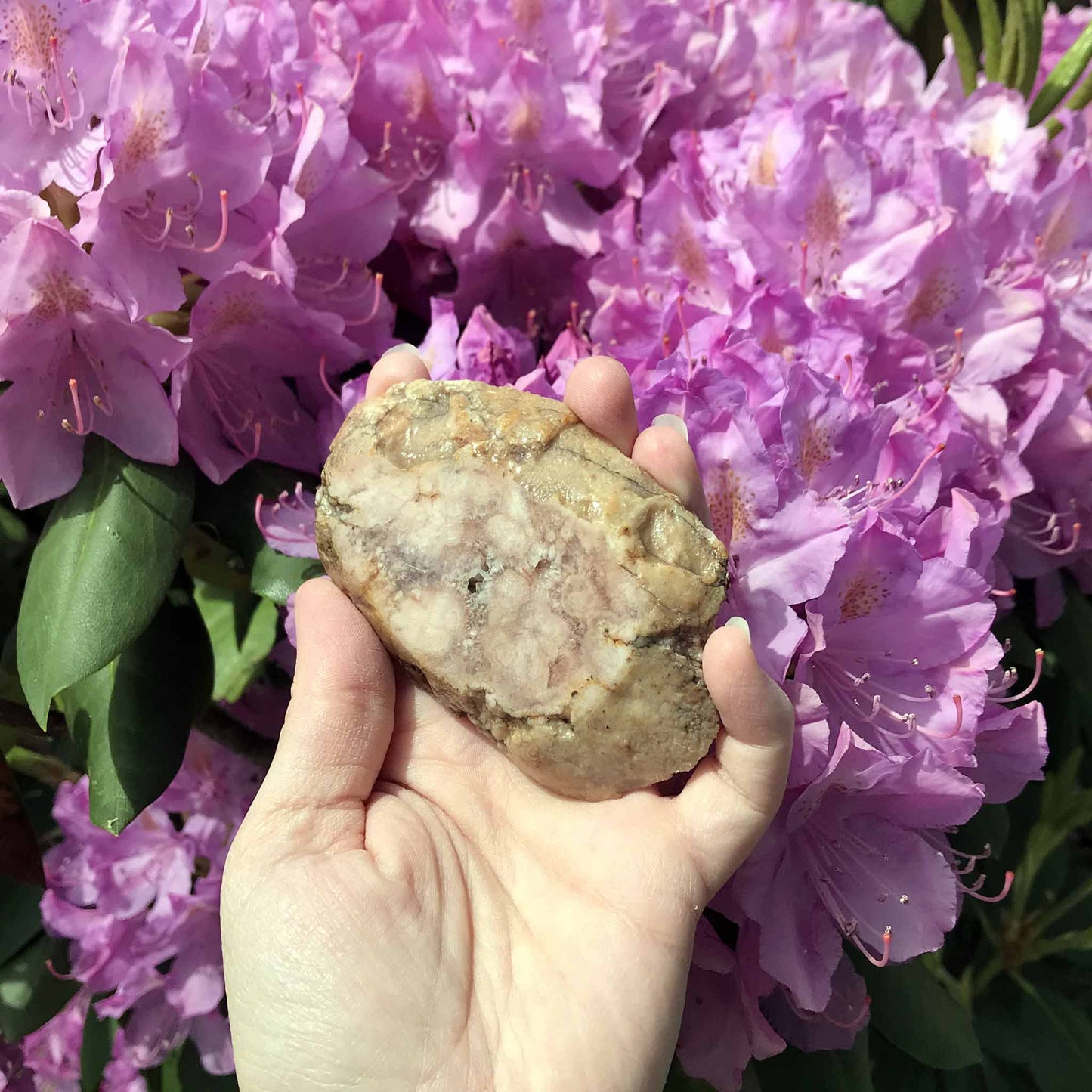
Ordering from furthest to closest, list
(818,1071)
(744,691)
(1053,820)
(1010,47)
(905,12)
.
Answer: (905,12)
(1053,820)
(1010,47)
(818,1071)
(744,691)

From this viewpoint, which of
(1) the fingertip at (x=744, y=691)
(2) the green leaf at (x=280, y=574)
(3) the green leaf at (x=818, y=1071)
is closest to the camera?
(1) the fingertip at (x=744, y=691)

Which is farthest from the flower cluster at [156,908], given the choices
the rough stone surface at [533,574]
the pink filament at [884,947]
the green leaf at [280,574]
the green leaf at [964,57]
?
the green leaf at [964,57]

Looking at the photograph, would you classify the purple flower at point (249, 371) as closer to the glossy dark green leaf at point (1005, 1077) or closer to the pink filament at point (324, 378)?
the pink filament at point (324, 378)

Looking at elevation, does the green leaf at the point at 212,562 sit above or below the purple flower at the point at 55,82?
below

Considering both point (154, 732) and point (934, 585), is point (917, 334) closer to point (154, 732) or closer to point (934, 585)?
point (934, 585)

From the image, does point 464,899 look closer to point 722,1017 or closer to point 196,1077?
point 722,1017

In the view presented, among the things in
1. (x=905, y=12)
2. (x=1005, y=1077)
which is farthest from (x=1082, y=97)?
(x=1005, y=1077)

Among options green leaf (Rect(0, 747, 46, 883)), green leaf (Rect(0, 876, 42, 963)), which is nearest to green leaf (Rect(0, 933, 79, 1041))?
green leaf (Rect(0, 876, 42, 963))
